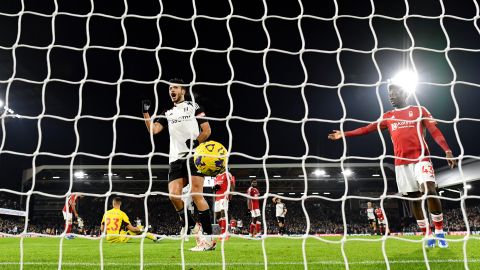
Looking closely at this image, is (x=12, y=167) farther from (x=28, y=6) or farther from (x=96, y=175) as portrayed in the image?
(x=28, y=6)

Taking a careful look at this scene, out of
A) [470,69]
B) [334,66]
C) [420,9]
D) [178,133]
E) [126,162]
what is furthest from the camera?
[126,162]

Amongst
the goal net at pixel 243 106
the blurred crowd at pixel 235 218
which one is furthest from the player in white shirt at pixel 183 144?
the blurred crowd at pixel 235 218

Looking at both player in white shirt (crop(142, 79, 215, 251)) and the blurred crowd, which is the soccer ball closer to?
player in white shirt (crop(142, 79, 215, 251))

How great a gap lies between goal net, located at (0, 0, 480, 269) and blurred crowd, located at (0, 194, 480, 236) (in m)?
0.17

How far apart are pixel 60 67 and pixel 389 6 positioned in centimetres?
1354

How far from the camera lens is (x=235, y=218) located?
36531mm

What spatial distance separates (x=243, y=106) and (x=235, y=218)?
18.4 metres

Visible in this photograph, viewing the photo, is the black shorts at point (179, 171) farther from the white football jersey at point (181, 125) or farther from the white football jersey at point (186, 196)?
the white football jersey at point (186, 196)

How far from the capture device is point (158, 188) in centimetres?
3891

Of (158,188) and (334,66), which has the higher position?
(334,66)

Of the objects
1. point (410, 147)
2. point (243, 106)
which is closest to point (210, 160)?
point (410, 147)

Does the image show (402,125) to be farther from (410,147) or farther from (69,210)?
(69,210)

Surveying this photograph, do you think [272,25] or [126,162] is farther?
[126,162]

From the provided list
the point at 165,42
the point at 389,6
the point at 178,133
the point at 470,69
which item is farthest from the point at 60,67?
the point at 470,69
